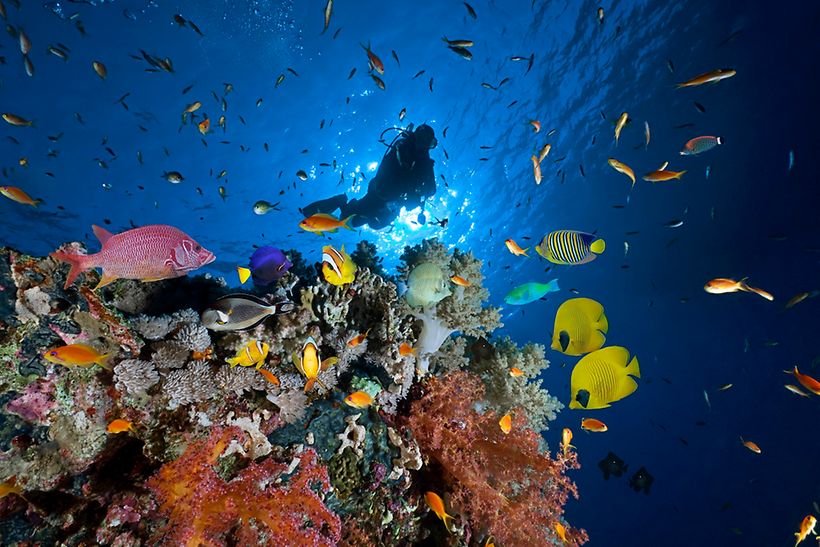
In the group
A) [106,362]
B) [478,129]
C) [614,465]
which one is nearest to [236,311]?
[106,362]

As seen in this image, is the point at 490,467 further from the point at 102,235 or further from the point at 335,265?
the point at 102,235

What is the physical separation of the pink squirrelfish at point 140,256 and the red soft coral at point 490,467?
2.81 meters

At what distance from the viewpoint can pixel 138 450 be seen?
120 inches

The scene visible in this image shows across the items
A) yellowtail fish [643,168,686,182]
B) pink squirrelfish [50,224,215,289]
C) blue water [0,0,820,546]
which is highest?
blue water [0,0,820,546]

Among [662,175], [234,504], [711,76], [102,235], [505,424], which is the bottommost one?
[234,504]

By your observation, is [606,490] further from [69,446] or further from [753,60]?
[69,446]

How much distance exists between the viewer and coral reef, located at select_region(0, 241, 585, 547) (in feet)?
8.35

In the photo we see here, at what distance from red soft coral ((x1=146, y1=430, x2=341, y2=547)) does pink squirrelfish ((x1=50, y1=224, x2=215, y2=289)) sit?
4.53 feet

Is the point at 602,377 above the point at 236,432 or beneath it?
above

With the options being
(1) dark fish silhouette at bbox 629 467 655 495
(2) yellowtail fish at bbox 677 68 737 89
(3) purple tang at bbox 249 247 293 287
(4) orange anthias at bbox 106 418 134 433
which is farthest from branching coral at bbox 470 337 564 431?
(1) dark fish silhouette at bbox 629 467 655 495

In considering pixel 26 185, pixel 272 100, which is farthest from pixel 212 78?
pixel 26 185

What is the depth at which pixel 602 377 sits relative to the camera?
3051mm

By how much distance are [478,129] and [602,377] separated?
64.7 ft

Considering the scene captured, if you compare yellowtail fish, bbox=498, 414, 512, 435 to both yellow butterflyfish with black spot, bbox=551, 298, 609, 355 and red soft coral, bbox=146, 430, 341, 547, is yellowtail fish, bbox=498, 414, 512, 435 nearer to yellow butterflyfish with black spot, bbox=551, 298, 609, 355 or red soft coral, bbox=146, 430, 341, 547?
yellow butterflyfish with black spot, bbox=551, 298, 609, 355
